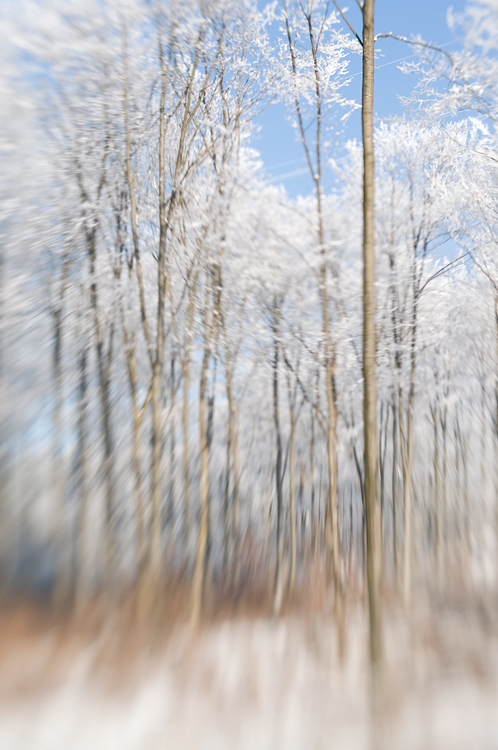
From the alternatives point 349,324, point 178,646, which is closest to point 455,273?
point 349,324

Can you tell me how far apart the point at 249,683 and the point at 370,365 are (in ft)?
5.97

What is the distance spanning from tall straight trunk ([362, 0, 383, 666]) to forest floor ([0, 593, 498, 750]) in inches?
15.1

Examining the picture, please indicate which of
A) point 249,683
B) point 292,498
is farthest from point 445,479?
point 249,683

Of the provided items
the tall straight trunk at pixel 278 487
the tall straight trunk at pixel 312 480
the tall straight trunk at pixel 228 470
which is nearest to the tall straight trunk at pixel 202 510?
the tall straight trunk at pixel 228 470

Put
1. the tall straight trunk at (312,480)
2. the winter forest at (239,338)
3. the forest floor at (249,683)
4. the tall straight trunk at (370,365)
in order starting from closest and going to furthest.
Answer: the forest floor at (249,683) < the tall straight trunk at (370,365) < the winter forest at (239,338) < the tall straight trunk at (312,480)

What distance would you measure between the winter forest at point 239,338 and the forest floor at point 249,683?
0.03 metres

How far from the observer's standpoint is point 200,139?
12.3 ft

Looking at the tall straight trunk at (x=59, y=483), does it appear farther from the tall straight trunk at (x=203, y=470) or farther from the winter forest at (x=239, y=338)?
the tall straight trunk at (x=203, y=470)

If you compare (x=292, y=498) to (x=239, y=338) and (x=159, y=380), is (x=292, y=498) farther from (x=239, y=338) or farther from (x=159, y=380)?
(x=159, y=380)

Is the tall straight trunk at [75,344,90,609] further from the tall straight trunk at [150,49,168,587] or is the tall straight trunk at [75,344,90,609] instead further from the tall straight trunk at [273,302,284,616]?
the tall straight trunk at [273,302,284,616]

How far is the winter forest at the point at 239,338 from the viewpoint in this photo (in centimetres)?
311

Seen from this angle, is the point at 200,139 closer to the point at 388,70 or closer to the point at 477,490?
the point at 388,70

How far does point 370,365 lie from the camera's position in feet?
9.22

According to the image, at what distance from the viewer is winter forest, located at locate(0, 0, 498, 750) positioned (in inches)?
122
